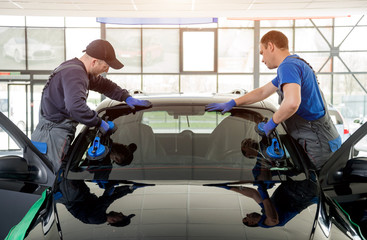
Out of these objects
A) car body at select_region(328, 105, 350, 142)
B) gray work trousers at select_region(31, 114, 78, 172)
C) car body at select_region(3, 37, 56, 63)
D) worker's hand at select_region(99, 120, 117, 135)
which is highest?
car body at select_region(3, 37, 56, 63)

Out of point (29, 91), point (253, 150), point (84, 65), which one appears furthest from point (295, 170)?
point (29, 91)

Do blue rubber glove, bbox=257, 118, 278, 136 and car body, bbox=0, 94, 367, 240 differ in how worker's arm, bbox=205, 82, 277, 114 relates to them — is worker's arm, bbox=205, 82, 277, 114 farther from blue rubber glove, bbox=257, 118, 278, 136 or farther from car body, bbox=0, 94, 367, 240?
blue rubber glove, bbox=257, 118, 278, 136

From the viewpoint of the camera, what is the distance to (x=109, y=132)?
2840 mm

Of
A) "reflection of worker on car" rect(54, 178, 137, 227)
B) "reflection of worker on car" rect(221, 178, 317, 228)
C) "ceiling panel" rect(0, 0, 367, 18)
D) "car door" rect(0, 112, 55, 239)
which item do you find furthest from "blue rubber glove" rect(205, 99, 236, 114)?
"ceiling panel" rect(0, 0, 367, 18)

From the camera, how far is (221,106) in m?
2.92

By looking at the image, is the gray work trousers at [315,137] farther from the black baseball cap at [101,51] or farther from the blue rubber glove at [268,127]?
the black baseball cap at [101,51]

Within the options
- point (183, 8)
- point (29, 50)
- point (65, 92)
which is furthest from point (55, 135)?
point (29, 50)

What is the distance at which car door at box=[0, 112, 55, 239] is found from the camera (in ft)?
7.80

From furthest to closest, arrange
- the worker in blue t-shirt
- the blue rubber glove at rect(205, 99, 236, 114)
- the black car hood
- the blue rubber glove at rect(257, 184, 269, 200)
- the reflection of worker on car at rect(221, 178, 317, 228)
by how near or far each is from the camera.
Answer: the worker in blue t-shirt < the blue rubber glove at rect(205, 99, 236, 114) < the blue rubber glove at rect(257, 184, 269, 200) < the reflection of worker on car at rect(221, 178, 317, 228) < the black car hood

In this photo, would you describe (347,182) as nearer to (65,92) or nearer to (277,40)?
(277,40)

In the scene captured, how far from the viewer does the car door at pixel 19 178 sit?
2377mm

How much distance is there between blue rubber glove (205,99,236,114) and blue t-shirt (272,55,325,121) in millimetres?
537

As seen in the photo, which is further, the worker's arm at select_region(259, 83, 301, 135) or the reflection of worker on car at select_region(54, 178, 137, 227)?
the worker's arm at select_region(259, 83, 301, 135)

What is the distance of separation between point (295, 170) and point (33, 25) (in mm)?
17870
